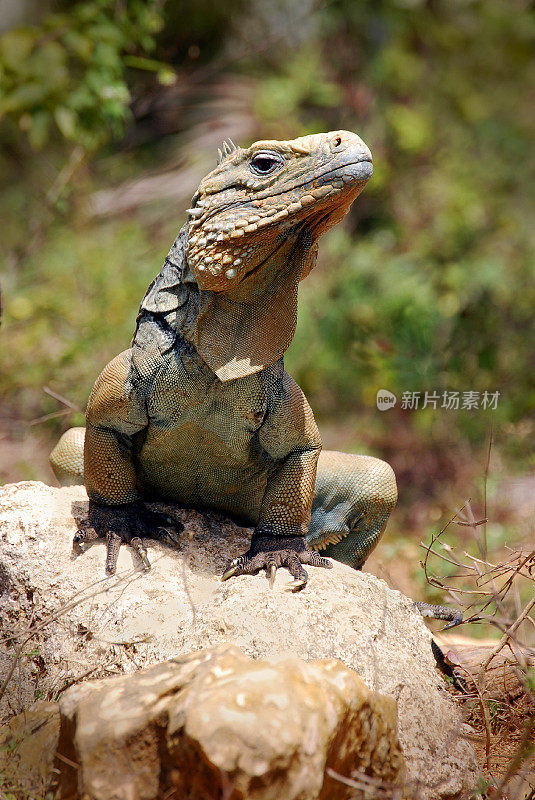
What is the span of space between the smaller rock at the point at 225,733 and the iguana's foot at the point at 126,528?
1.09 metres

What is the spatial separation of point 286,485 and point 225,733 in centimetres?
172

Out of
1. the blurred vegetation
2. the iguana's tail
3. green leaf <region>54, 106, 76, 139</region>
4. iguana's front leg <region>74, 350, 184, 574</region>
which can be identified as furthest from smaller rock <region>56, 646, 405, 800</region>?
green leaf <region>54, 106, 76, 139</region>

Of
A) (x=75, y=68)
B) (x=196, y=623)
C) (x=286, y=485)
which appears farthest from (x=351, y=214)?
(x=196, y=623)

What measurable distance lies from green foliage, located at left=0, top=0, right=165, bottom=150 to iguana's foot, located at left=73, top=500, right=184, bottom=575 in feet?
16.0

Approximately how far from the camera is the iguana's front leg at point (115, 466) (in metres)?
3.96

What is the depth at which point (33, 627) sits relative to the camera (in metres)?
3.81

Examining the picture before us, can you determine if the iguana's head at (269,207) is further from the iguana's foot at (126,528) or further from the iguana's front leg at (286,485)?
the iguana's foot at (126,528)

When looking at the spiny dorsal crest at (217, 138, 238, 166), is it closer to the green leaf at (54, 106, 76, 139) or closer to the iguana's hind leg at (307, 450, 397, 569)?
the iguana's hind leg at (307, 450, 397, 569)

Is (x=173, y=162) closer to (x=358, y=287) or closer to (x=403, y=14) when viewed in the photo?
(x=358, y=287)

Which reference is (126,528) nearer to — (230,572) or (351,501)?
(230,572)

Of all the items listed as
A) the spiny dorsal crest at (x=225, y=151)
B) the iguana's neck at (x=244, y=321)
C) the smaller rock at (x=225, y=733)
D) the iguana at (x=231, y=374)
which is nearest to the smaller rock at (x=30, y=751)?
the smaller rock at (x=225, y=733)

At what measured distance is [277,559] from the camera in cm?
400

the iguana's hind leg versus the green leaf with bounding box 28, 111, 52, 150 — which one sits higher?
the green leaf with bounding box 28, 111, 52, 150

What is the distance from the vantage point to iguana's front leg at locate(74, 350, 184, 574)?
3959mm
